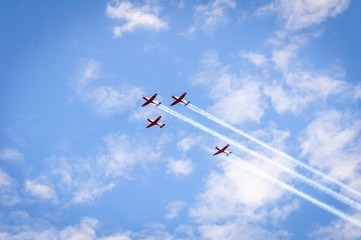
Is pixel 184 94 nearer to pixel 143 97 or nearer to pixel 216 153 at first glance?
pixel 143 97

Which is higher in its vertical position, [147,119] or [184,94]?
[184,94]

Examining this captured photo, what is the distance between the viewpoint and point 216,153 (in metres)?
116

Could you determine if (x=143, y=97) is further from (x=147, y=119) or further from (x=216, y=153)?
(x=216, y=153)

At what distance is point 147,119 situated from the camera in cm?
11769

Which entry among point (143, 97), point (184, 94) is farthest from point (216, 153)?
point (143, 97)

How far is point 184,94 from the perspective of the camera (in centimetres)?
11100

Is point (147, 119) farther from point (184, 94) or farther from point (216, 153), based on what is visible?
point (216, 153)

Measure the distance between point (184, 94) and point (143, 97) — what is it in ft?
40.5

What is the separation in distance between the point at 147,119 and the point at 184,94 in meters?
15.1

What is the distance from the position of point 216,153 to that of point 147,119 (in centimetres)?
2372

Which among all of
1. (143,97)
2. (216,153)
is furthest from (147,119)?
(216,153)

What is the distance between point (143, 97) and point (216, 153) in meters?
27.9
